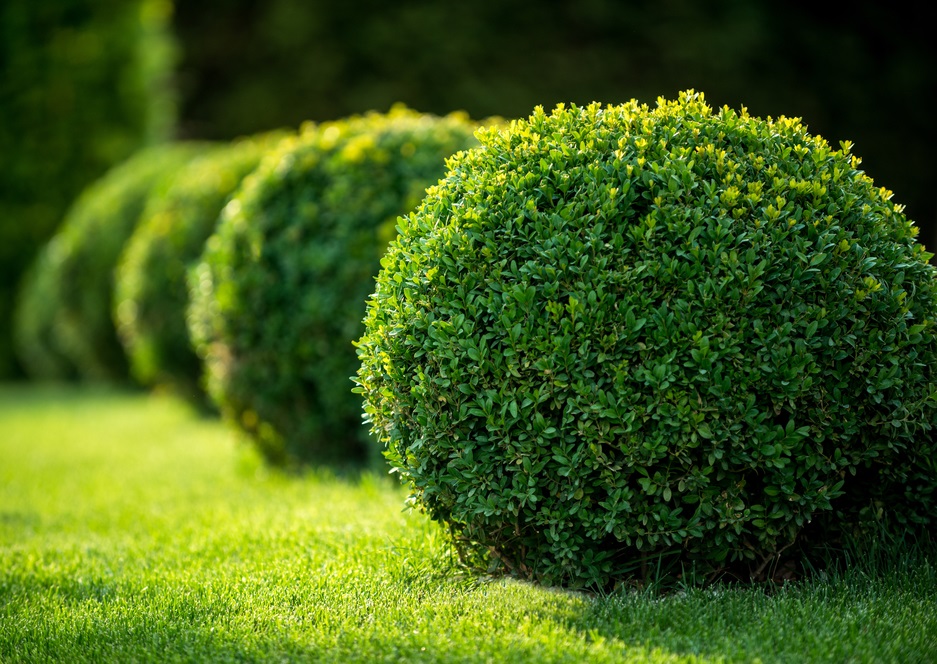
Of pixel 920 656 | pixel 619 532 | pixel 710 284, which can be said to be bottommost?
pixel 920 656

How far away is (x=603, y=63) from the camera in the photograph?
2345 centimetres

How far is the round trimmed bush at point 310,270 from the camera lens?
620cm

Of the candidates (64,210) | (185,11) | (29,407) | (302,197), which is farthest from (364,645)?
(185,11)

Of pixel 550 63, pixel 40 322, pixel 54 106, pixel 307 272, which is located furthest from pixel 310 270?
pixel 550 63

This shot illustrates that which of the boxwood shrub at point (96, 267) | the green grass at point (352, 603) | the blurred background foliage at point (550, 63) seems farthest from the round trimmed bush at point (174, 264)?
the blurred background foliage at point (550, 63)

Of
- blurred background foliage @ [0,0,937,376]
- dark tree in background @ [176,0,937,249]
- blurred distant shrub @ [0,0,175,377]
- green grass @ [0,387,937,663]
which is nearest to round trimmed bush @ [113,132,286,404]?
green grass @ [0,387,937,663]

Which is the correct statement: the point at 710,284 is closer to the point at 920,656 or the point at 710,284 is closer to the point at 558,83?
the point at 920,656

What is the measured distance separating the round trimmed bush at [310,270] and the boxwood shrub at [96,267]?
256 inches

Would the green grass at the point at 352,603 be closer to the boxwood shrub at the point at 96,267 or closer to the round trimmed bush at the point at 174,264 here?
the round trimmed bush at the point at 174,264

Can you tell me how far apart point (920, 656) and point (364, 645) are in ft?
5.75

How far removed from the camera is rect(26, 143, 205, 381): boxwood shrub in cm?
1269

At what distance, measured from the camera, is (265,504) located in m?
5.72

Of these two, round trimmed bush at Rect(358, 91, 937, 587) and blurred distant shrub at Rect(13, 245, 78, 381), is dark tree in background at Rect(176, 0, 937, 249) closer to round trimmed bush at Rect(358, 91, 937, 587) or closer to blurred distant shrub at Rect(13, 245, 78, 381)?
blurred distant shrub at Rect(13, 245, 78, 381)

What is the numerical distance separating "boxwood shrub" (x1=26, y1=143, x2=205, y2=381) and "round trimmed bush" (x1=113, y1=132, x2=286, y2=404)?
96.9 inches
